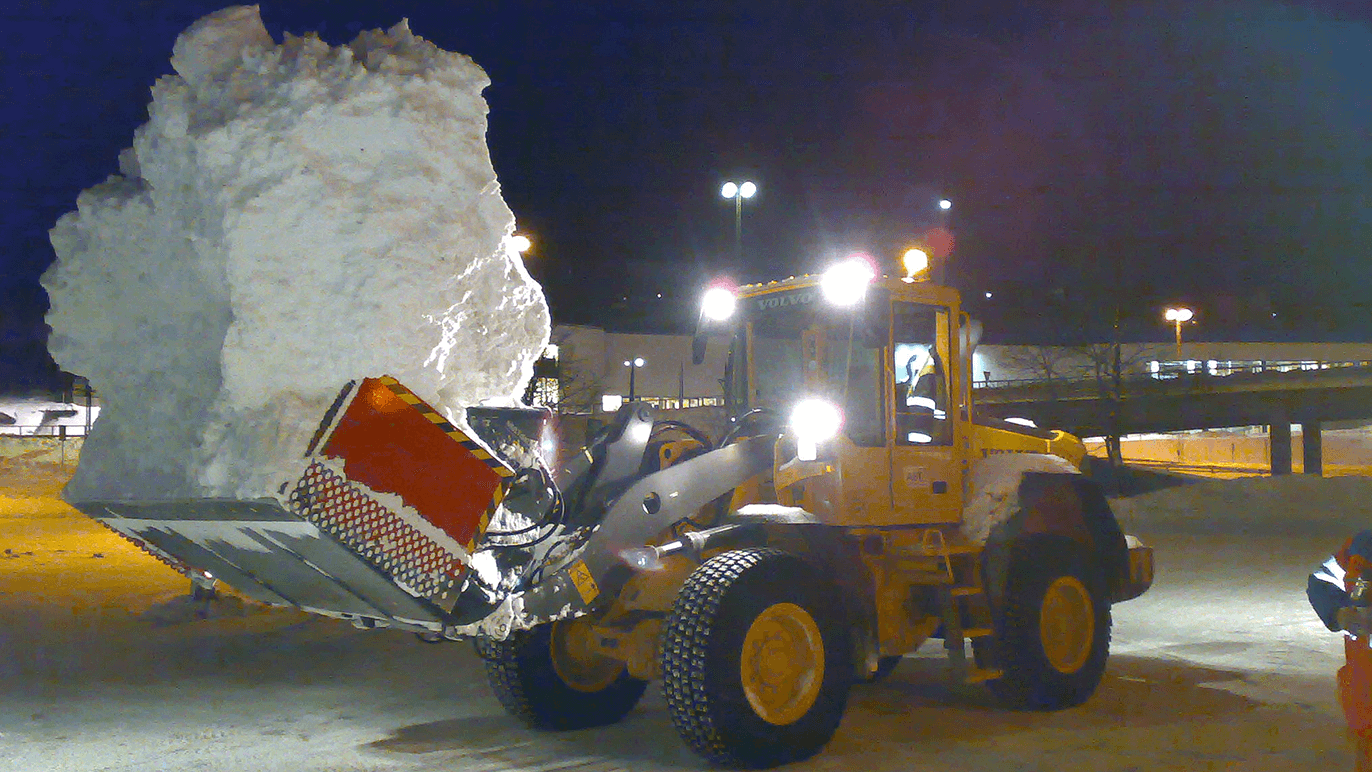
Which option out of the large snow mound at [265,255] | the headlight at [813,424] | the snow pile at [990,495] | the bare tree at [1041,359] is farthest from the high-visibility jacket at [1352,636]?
the bare tree at [1041,359]

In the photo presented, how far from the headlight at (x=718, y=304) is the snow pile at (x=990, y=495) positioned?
2075mm

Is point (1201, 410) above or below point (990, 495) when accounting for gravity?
above

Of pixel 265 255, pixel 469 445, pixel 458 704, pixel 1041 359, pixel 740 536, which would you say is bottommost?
pixel 458 704

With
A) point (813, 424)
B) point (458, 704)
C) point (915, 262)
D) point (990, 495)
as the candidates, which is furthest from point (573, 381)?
point (813, 424)

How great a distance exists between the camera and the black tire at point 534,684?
769 cm

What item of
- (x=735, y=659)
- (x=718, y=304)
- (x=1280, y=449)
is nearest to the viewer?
A: (x=735, y=659)

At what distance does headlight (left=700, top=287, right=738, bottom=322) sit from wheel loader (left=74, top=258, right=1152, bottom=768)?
0.6 inches

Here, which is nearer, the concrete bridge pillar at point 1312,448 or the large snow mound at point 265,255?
the large snow mound at point 265,255

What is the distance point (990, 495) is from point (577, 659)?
3.09m

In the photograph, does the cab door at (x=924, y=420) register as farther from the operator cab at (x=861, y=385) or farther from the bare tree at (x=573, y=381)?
the bare tree at (x=573, y=381)

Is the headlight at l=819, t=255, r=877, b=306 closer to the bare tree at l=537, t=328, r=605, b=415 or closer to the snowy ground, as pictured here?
the snowy ground

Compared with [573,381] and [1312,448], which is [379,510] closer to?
[573,381]

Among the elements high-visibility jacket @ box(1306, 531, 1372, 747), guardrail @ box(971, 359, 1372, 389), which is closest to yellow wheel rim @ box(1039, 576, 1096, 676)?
high-visibility jacket @ box(1306, 531, 1372, 747)

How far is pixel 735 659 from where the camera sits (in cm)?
629
